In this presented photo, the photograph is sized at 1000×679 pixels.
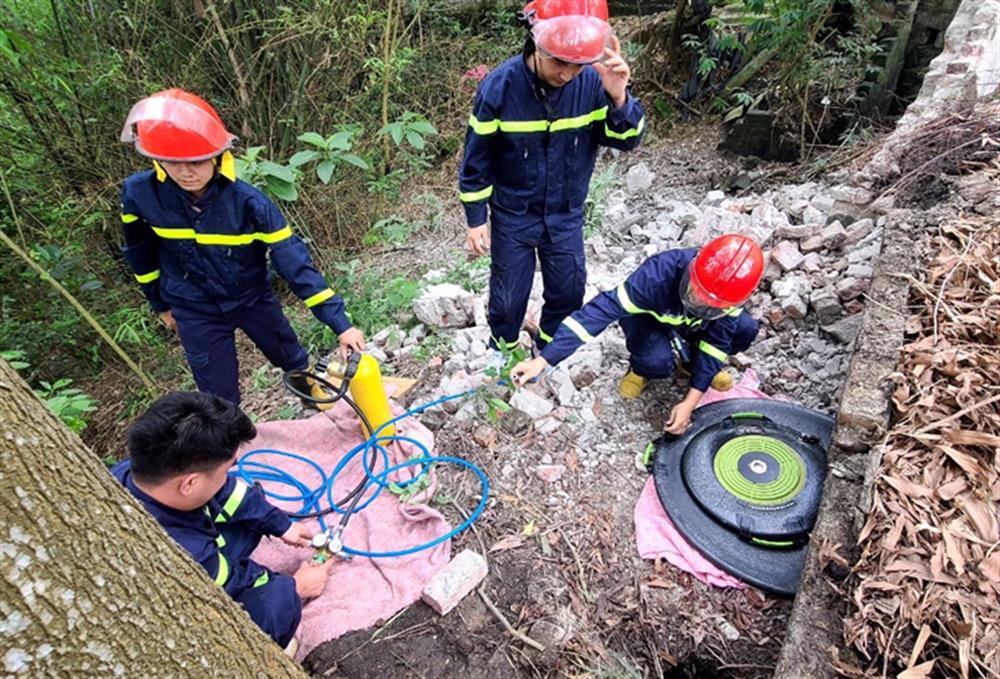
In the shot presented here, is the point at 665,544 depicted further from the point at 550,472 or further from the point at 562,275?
the point at 562,275

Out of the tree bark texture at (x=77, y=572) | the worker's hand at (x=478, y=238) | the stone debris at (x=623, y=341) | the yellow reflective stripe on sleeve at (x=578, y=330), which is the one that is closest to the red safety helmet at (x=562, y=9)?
the worker's hand at (x=478, y=238)

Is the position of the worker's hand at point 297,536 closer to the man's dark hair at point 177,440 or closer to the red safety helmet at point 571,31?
the man's dark hair at point 177,440

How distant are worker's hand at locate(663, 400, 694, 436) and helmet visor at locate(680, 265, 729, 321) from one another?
43cm

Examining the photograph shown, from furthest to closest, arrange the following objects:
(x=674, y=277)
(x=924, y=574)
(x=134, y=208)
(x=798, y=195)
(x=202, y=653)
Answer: (x=798, y=195) → (x=674, y=277) → (x=134, y=208) → (x=924, y=574) → (x=202, y=653)

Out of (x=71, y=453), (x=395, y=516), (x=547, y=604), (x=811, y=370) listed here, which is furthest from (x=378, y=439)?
(x=811, y=370)

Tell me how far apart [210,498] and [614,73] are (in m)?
2.36

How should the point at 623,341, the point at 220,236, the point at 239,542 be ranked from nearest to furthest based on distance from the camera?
the point at 239,542, the point at 220,236, the point at 623,341

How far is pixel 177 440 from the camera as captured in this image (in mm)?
1661

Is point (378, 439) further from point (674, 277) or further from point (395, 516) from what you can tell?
point (674, 277)

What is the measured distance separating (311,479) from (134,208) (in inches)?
57.2

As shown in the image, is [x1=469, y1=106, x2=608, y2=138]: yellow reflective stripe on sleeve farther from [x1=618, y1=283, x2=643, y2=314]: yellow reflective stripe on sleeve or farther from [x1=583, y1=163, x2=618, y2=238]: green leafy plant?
[x1=583, y1=163, x2=618, y2=238]: green leafy plant

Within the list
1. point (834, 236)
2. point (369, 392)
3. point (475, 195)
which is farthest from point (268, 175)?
point (834, 236)

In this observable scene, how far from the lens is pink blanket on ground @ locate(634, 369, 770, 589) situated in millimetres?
2246

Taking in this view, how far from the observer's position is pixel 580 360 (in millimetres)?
3225
